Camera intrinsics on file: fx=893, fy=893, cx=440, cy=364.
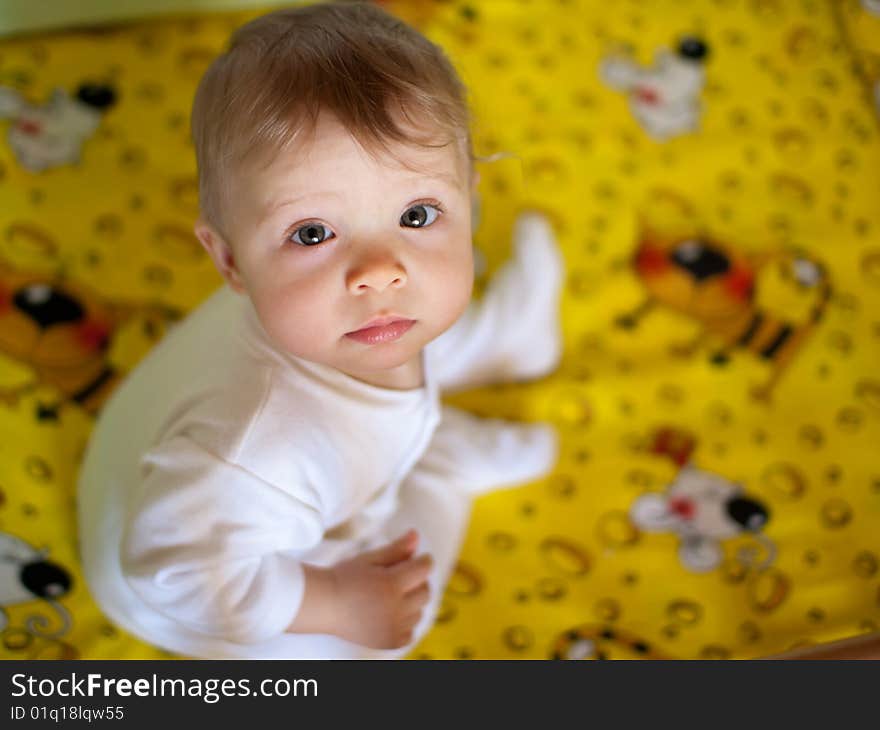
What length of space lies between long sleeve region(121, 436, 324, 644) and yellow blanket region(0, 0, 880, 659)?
20 cm

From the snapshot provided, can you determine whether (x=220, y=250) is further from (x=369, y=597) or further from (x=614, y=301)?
(x=614, y=301)

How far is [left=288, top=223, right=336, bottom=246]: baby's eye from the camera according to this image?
0.67m

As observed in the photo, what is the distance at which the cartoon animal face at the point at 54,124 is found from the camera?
1194 mm

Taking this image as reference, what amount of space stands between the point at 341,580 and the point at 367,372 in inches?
8.3

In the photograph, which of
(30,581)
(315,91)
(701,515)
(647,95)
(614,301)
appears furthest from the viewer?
(647,95)

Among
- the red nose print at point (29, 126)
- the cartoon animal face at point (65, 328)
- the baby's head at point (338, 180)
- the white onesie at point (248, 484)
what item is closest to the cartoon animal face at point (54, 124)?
the red nose print at point (29, 126)

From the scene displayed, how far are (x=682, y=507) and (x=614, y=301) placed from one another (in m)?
0.29

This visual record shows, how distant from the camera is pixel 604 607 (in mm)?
989

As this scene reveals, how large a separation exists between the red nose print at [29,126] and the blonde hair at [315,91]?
61 cm

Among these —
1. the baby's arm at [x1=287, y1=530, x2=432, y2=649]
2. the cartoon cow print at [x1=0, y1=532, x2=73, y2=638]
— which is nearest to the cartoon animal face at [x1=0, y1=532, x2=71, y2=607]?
the cartoon cow print at [x1=0, y1=532, x2=73, y2=638]

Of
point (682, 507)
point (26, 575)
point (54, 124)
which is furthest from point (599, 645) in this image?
point (54, 124)

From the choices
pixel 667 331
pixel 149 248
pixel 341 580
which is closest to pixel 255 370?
pixel 341 580

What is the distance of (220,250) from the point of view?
2.38 feet
